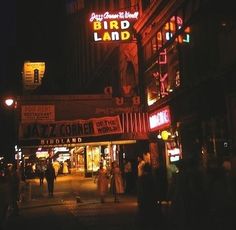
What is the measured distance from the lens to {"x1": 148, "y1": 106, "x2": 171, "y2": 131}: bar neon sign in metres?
20.8

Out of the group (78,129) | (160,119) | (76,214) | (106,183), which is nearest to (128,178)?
(106,183)

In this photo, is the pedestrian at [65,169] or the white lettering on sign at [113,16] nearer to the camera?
the white lettering on sign at [113,16]

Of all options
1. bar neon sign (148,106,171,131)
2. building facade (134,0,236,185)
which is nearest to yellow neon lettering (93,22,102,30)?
building facade (134,0,236,185)

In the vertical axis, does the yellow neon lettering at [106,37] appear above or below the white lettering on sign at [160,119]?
above

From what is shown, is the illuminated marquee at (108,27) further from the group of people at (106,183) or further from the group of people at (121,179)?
the group of people at (106,183)

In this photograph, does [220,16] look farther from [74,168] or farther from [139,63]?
[74,168]

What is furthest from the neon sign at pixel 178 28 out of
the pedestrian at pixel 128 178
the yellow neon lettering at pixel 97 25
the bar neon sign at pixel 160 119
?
the pedestrian at pixel 128 178

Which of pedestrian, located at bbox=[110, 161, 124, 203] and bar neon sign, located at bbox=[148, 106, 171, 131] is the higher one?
bar neon sign, located at bbox=[148, 106, 171, 131]

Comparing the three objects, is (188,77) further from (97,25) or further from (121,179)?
(121,179)

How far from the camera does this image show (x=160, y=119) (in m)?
22.0

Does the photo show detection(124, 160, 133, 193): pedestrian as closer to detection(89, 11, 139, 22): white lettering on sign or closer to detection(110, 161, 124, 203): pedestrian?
detection(110, 161, 124, 203): pedestrian

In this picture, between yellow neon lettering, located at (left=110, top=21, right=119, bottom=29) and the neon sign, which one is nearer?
the neon sign

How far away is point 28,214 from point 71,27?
39582 mm

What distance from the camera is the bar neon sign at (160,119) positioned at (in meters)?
20.8
